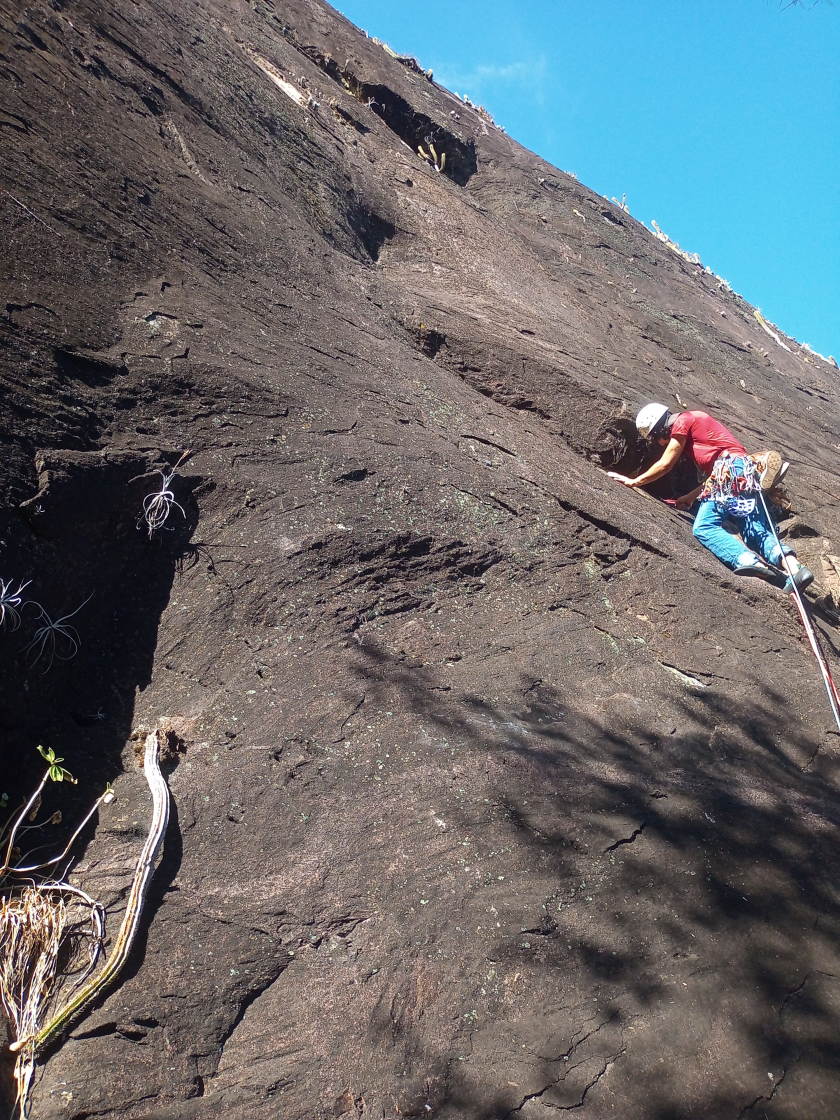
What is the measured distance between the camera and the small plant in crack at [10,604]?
3.06 metres

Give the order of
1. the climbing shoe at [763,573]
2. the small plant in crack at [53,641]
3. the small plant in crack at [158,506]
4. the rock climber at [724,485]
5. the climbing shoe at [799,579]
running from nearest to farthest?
1. the small plant in crack at [53,641]
2. the small plant in crack at [158,506]
3. the climbing shoe at [799,579]
4. the climbing shoe at [763,573]
5. the rock climber at [724,485]

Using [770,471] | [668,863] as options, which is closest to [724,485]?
[770,471]

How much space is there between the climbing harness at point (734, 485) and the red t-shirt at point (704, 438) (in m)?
0.15

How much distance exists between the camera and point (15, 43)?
4.72 metres

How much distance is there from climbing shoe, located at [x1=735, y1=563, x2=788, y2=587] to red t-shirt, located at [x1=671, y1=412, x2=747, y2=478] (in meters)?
1.19

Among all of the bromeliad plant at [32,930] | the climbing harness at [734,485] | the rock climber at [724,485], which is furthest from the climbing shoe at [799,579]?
the bromeliad plant at [32,930]

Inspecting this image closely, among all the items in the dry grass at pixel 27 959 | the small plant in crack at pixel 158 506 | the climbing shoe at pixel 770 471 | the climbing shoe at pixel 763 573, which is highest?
the climbing shoe at pixel 770 471

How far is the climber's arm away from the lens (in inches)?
247

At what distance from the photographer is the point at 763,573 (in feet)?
18.2

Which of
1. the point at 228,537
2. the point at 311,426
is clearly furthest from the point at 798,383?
the point at 228,537

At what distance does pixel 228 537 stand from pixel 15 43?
361 centimetres

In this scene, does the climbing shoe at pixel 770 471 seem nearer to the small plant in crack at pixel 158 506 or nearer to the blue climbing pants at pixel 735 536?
the blue climbing pants at pixel 735 536

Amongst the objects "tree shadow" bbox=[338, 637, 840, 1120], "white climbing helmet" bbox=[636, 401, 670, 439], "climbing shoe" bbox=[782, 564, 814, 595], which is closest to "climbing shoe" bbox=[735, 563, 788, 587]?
"climbing shoe" bbox=[782, 564, 814, 595]

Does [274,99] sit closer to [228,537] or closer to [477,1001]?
[228,537]
